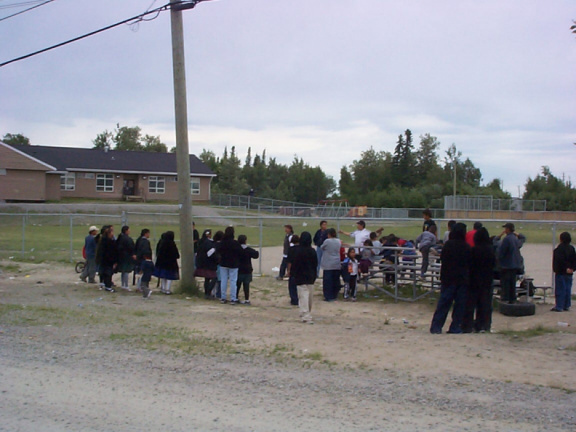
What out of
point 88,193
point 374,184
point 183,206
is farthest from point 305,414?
point 374,184

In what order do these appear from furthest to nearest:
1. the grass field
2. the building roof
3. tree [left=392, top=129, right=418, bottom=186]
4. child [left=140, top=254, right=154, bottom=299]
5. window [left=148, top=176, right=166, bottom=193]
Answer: tree [left=392, top=129, right=418, bottom=186]
window [left=148, top=176, right=166, bottom=193]
the building roof
the grass field
child [left=140, top=254, right=154, bottom=299]

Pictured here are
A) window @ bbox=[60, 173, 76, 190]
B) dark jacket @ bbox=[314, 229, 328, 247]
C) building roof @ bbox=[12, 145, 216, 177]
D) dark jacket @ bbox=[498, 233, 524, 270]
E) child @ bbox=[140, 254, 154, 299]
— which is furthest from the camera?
building roof @ bbox=[12, 145, 216, 177]

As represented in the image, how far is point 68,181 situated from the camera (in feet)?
189

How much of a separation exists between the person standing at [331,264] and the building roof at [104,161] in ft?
149

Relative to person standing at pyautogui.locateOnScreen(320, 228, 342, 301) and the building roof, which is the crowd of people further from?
the building roof

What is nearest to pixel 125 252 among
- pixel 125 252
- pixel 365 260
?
pixel 125 252

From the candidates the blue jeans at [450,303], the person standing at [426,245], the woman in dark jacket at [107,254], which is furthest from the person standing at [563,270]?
the woman in dark jacket at [107,254]

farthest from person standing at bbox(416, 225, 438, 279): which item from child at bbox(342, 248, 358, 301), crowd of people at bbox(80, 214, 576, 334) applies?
child at bbox(342, 248, 358, 301)

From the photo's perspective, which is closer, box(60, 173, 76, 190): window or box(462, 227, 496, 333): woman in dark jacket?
box(462, 227, 496, 333): woman in dark jacket

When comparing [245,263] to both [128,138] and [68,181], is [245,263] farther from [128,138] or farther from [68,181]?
[128,138]

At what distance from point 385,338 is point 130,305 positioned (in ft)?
21.0

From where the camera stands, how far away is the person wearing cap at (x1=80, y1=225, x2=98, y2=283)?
1661cm

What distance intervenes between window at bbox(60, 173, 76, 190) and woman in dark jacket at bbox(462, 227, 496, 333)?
173 feet

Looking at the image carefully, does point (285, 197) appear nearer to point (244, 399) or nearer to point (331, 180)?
point (331, 180)
